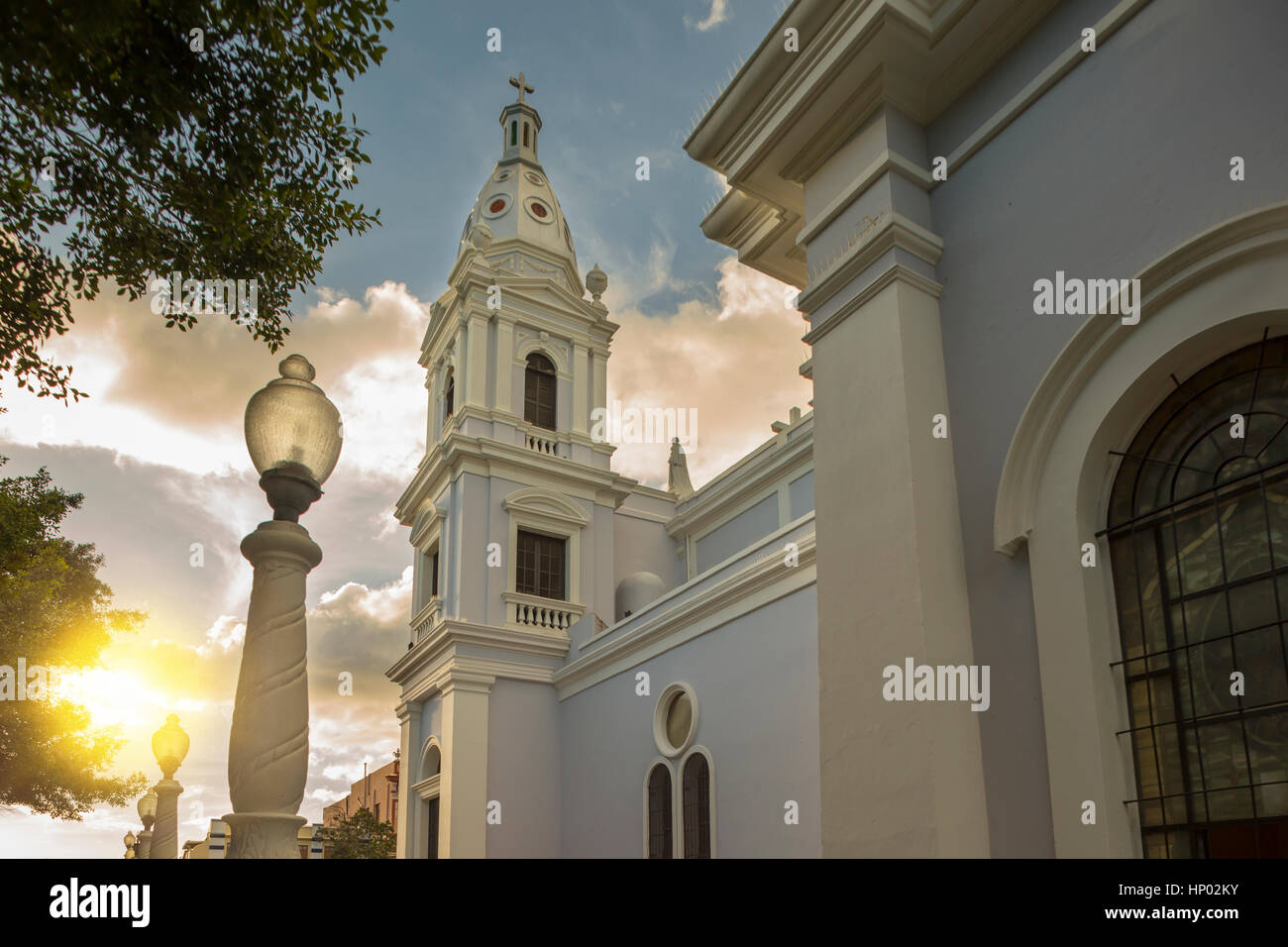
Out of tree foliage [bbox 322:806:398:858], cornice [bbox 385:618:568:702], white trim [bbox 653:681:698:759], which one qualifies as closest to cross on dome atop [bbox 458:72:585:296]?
cornice [bbox 385:618:568:702]

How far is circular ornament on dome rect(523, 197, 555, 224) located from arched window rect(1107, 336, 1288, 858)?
63.1 feet

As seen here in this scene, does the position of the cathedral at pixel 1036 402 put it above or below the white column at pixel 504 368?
below

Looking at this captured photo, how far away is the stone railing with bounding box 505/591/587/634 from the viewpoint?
60.2 ft

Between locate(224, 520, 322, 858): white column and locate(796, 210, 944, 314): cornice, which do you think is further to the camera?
locate(796, 210, 944, 314): cornice

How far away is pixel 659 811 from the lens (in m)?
14.2

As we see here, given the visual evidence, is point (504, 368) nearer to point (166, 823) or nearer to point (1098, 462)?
point (166, 823)

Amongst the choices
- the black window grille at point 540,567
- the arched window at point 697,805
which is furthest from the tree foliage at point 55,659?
the arched window at point 697,805

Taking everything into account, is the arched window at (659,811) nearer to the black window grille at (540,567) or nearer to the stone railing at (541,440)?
the black window grille at (540,567)

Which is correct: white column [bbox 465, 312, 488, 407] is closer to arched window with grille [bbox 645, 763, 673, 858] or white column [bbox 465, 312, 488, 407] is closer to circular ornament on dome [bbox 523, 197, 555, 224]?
circular ornament on dome [bbox 523, 197, 555, 224]

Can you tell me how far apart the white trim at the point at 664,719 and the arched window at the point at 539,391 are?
7.91 metres

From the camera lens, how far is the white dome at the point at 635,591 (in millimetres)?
20062

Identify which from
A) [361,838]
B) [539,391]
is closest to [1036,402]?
[539,391]

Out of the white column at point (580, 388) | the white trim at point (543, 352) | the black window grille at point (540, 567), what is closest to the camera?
the black window grille at point (540, 567)
